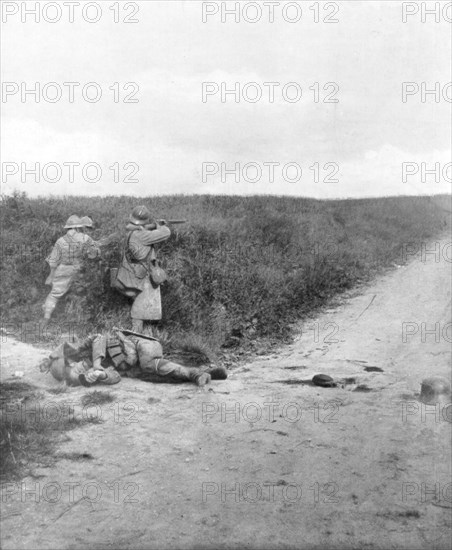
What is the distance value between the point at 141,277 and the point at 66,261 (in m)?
1.91

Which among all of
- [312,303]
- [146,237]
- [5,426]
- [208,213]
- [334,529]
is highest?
[208,213]

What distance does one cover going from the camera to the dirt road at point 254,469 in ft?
13.0

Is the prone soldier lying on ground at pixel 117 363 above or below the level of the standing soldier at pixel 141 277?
below

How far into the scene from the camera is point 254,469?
491 cm

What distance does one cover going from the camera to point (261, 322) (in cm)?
1027

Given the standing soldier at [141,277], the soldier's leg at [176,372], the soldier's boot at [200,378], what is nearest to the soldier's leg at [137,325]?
the standing soldier at [141,277]

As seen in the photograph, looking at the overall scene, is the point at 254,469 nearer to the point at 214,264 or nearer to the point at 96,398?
the point at 96,398

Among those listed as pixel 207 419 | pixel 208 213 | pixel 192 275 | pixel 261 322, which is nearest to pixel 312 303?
pixel 261 322

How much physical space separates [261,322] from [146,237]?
2709 mm

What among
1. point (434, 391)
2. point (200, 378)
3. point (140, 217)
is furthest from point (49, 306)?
point (434, 391)

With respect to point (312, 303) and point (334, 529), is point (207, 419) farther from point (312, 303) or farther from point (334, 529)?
point (312, 303)

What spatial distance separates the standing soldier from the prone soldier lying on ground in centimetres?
114

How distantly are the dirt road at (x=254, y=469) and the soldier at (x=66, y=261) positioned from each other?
213 centimetres

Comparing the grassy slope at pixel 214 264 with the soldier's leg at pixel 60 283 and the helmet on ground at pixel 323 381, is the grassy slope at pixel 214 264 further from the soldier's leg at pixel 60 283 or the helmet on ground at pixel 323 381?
the helmet on ground at pixel 323 381
